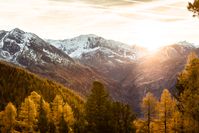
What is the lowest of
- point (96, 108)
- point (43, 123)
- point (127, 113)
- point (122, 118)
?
point (43, 123)

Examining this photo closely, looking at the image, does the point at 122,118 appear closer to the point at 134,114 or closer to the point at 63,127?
the point at 134,114

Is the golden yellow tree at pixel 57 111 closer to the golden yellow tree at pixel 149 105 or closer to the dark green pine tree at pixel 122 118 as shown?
the golden yellow tree at pixel 149 105

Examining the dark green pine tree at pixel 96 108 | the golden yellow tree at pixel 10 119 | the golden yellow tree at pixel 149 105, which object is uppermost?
the dark green pine tree at pixel 96 108

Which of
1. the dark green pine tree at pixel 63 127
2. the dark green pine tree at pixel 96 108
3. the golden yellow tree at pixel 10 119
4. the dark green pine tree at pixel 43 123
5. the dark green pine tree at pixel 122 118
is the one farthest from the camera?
the golden yellow tree at pixel 10 119

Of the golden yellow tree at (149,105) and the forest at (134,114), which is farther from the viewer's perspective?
the golden yellow tree at (149,105)

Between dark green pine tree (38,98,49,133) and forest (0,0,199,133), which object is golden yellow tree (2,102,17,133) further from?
dark green pine tree (38,98,49,133)

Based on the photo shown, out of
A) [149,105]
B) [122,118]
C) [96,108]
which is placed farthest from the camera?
[149,105]

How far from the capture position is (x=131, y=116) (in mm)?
68750

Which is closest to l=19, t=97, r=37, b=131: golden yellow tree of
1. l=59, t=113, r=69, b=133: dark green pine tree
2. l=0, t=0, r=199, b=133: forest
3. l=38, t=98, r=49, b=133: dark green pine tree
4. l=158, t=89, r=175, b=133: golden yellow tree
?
l=0, t=0, r=199, b=133: forest

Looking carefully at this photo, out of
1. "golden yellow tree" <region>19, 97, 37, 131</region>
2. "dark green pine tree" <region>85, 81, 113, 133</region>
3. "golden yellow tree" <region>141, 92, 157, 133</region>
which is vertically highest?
"dark green pine tree" <region>85, 81, 113, 133</region>

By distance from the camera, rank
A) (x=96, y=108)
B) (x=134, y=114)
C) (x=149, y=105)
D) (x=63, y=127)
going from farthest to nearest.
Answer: (x=63, y=127)
(x=149, y=105)
(x=134, y=114)
(x=96, y=108)

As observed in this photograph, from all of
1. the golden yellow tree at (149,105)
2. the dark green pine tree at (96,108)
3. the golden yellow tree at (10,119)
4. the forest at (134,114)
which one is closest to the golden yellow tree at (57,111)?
the forest at (134,114)

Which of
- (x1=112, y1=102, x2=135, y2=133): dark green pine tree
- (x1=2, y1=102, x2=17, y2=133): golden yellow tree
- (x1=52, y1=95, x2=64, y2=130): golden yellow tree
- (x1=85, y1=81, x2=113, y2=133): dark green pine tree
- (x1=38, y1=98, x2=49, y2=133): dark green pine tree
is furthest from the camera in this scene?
(x1=52, y1=95, x2=64, y2=130): golden yellow tree

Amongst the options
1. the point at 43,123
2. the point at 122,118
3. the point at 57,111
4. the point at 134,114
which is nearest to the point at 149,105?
the point at 134,114
